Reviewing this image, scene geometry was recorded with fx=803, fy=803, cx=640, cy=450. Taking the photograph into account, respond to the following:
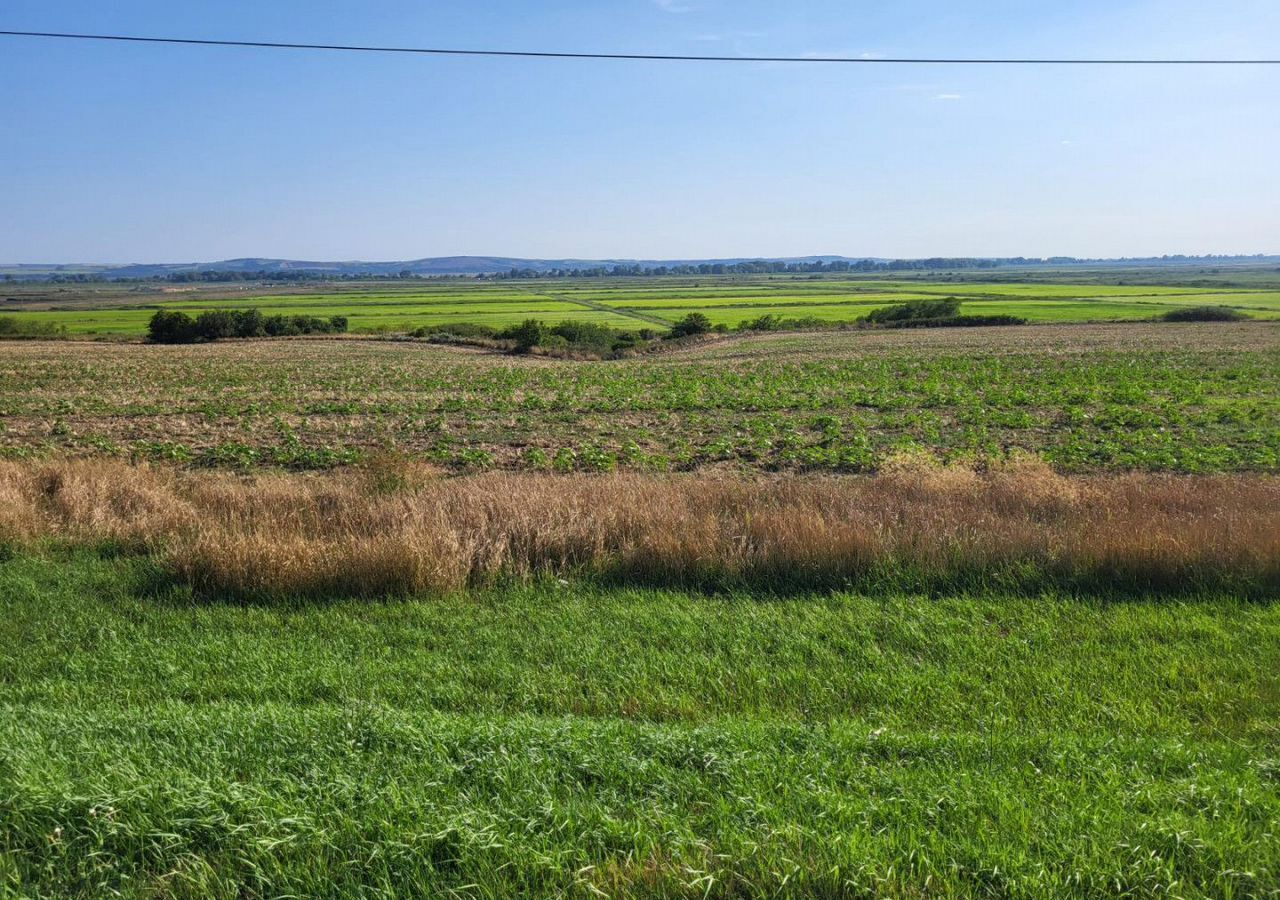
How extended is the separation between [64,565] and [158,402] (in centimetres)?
2121

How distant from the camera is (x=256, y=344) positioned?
5772cm

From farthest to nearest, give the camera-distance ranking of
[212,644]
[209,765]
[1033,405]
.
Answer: [1033,405] < [212,644] < [209,765]

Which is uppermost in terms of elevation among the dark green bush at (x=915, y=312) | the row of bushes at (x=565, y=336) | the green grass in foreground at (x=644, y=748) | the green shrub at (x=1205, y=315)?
the dark green bush at (x=915, y=312)

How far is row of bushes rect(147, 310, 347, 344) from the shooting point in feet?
199

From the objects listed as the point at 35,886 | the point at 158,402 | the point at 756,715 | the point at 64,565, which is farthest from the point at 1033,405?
the point at 158,402

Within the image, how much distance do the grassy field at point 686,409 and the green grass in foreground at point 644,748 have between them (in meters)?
7.89

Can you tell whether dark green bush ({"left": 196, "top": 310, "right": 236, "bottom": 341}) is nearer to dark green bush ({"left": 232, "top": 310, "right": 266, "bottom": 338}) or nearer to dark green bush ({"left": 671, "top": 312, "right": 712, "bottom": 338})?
dark green bush ({"left": 232, "top": 310, "right": 266, "bottom": 338})

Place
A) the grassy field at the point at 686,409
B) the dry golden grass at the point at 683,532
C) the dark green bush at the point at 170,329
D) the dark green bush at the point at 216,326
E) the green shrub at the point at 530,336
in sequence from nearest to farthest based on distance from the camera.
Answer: the dry golden grass at the point at 683,532 → the grassy field at the point at 686,409 → the green shrub at the point at 530,336 → the dark green bush at the point at 170,329 → the dark green bush at the point at 216,326

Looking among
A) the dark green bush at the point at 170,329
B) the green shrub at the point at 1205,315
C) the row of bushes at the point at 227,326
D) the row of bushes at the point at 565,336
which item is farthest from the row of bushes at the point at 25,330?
the green shrub at the point at 1205,315

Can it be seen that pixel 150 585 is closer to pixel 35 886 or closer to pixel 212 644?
pixel 212 644

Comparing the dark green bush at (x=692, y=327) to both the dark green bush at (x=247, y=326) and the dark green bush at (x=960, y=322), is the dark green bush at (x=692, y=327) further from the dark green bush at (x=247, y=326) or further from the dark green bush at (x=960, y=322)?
the dark green bush at (x=247, y=326)

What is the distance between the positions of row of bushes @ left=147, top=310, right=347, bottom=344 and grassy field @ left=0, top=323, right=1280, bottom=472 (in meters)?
18.7

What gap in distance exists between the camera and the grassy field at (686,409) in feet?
57.1

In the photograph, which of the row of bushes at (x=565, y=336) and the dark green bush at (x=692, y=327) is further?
the dark green bush at (x=692, y=327)
